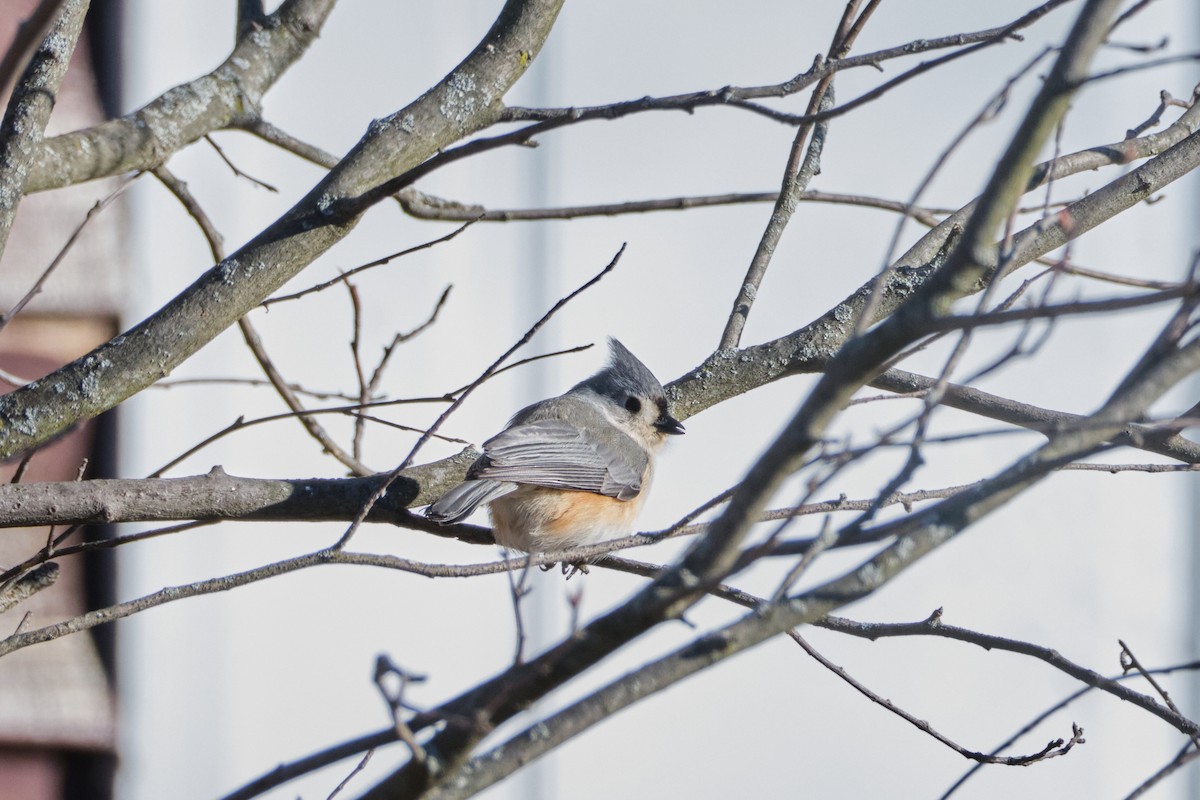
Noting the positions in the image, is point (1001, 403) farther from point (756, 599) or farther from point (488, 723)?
point (488, 723)

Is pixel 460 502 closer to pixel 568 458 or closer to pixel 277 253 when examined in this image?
pixel 277 253

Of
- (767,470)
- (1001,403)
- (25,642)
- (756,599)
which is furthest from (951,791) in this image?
(25,642)

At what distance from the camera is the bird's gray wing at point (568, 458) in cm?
254

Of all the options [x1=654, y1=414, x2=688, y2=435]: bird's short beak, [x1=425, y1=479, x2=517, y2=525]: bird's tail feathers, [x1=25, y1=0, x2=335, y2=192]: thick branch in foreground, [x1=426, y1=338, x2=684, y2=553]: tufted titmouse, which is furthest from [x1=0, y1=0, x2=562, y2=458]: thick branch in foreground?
[x1=654, y1=414, x2=688, y2=435]: bird's short beak

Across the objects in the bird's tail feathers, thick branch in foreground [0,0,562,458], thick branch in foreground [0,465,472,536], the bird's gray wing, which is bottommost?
thick branch in foreground [0,465,472,536]

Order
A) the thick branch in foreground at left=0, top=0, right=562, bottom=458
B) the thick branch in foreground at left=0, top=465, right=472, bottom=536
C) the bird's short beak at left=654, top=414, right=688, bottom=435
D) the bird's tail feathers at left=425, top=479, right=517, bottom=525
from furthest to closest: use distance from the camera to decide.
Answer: the bird's short beak at left=654, top=414, right=688, bottom=435 < the bird's tail feathers at left=425, top=479, right=517, bottom=525 < the thick branch in foreground at left=0, top=0, right=562, bottom=458 < the thick branch in foreground at left=0, top=465, right=472, bottom=536

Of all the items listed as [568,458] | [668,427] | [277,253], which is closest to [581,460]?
[568,458]

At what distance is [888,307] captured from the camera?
1.79m

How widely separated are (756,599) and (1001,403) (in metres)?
0.53

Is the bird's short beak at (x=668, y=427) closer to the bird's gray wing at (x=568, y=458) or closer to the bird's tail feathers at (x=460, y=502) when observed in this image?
the bird's gray wing at (x=568, y=458)

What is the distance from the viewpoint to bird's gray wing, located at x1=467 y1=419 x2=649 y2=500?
2545 mm

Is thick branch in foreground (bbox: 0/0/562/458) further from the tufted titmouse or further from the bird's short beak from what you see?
the bird's short beak

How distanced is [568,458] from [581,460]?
5 cm

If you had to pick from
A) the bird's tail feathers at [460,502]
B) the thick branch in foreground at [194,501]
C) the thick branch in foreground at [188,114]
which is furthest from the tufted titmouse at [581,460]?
the thick branch in foreground at [188,114]
